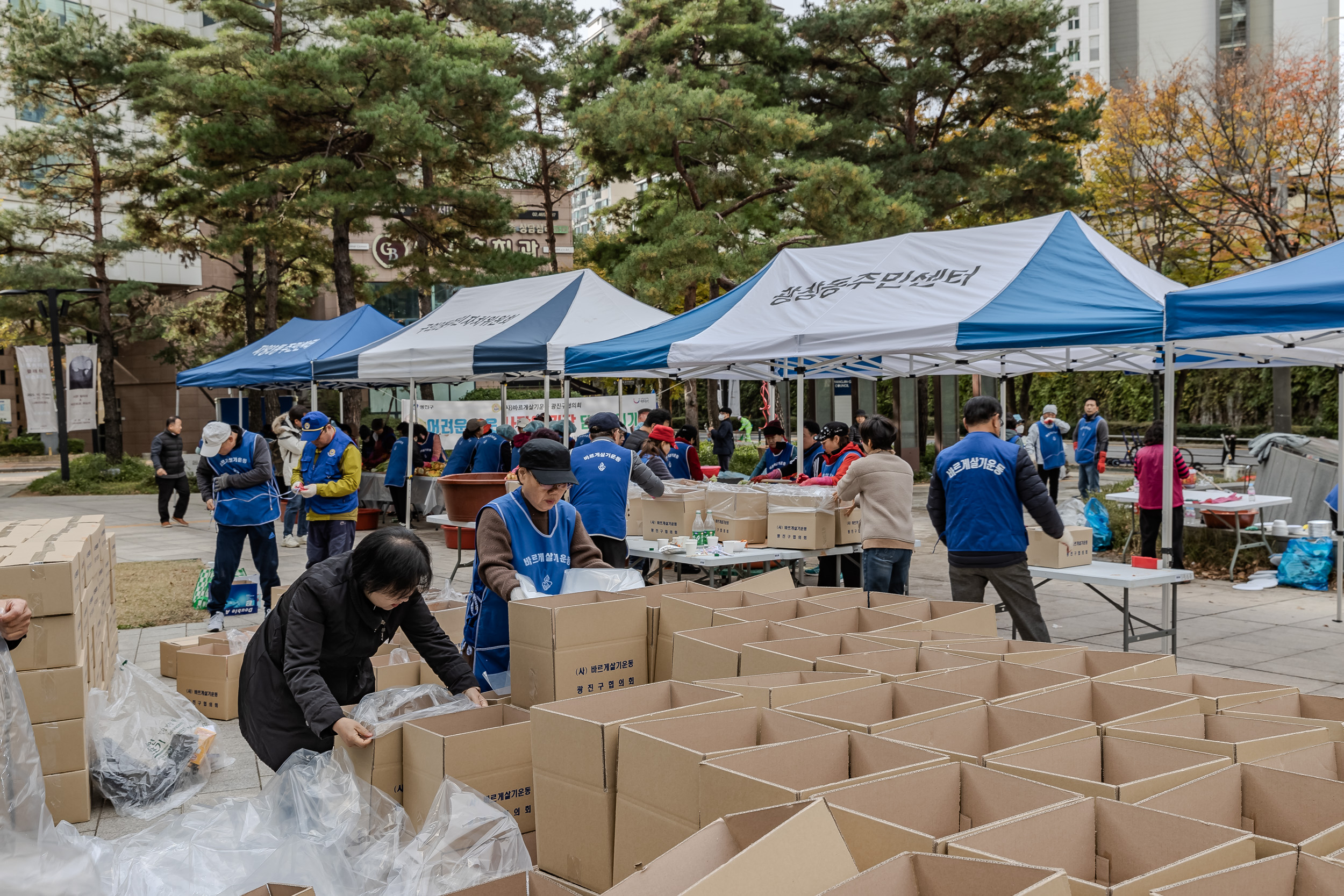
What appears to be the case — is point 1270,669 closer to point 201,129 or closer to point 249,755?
point 249,755

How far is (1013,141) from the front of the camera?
18.7 m

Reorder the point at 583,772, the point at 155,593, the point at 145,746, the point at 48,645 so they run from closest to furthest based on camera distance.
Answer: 1. the point at 583,772
2. the point at 48,645
3. the point at 145,746
4. the point at 155,593

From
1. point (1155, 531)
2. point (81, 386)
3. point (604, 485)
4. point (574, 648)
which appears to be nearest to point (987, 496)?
point (604, 485)

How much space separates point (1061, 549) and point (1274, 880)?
5.31 metres

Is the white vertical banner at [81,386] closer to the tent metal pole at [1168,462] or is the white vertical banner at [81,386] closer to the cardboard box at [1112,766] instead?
the tent metal pole at [1168,462]

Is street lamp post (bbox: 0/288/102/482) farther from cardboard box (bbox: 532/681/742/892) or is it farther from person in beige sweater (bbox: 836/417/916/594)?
cardboard box (bbox: 532/681/742/892)

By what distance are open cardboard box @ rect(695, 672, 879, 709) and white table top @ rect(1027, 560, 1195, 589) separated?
3.88 meters

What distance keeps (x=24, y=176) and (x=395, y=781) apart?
88.2 ft

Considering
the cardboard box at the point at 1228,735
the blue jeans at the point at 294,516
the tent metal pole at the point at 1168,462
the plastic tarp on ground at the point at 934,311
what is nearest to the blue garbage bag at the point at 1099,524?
the plastic tarp on ground at the point at 934,311

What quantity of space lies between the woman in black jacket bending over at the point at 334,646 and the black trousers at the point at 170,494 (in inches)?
539

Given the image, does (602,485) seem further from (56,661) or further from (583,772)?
(583,772)

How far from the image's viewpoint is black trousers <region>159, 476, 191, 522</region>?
15.5m

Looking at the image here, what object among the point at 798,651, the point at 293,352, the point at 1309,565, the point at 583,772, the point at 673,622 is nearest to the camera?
the point at 583,772

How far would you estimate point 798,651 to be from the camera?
3.04 meters
